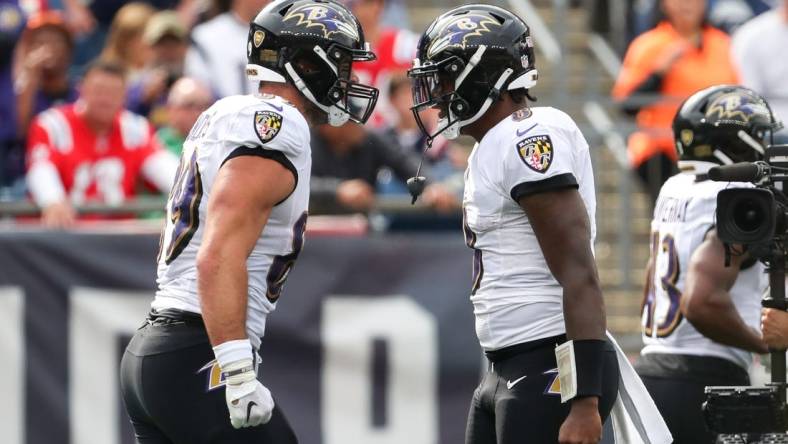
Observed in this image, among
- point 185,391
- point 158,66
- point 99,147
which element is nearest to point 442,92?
point 185,391

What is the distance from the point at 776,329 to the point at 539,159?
3.43 feet

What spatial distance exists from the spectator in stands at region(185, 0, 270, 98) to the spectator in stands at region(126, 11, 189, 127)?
274mm

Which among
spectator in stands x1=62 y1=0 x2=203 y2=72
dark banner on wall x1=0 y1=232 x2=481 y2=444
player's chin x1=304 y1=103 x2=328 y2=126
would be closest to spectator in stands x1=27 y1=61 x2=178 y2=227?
dark banner on wall x1=0 y1=232 x2=481 y2=444

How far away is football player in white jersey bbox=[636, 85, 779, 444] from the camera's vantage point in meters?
5.27

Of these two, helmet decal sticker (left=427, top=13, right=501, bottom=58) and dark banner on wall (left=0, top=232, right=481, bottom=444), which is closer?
helmet decal sticker (left=427, top=13, right=501, bottom=58)

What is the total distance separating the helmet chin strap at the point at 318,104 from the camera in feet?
15.6

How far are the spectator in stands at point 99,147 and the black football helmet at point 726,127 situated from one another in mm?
3429

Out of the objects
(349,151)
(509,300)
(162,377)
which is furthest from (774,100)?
(162,377)

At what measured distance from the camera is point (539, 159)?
4.29m

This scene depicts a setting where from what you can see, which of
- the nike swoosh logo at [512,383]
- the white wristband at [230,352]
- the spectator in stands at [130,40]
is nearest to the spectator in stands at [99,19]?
the spectator in stands at [130,40]

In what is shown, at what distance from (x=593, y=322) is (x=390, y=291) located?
3392mm

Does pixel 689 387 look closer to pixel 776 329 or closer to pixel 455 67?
pixel 776 329

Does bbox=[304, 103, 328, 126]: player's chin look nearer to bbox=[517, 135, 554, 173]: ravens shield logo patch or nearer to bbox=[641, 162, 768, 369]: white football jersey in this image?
bbox=[517, 135, 554, 173]: ravens shield logo patch

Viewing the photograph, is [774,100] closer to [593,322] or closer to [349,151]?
[349,151]
